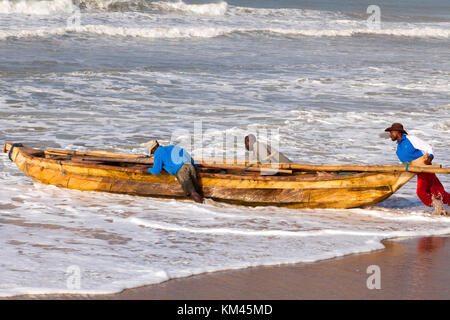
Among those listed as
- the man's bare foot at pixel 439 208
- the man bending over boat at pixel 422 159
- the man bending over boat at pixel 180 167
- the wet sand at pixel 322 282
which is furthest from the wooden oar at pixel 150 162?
the wet sand at pixel 322 282

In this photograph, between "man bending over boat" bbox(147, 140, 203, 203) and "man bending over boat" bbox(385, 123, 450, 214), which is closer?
"man bending over boat" bbox(385, 123, 450, 214)

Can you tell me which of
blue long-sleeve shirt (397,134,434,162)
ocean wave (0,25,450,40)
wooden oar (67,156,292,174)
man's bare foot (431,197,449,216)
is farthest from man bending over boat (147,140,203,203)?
ocean wave (0,25,450,40)

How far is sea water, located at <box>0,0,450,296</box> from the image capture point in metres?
6.82

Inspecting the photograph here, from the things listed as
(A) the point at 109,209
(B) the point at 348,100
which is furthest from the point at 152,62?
(A) the point at 109,209

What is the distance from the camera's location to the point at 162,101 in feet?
55.8

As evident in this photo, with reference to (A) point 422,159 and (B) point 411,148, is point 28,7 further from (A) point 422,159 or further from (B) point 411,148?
(A) point 422,159

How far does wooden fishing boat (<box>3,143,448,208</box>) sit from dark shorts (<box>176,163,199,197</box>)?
6.4 inches

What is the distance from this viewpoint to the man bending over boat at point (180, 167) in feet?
28.0

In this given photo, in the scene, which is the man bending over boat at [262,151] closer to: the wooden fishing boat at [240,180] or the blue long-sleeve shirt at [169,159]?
the wooden fishing boat at [240,180]

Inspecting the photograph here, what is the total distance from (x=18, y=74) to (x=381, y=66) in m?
12.8

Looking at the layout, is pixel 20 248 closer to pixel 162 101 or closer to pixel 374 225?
pixel 374 225

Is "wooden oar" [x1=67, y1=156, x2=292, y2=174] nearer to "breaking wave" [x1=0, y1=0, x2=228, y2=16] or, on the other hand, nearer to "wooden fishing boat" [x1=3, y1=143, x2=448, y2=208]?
"wooden fishing boat" [x1=3, y1=143, x2=448, y2=208]

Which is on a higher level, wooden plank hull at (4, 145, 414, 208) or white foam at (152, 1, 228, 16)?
white foam at (152, 1, 228, 16)

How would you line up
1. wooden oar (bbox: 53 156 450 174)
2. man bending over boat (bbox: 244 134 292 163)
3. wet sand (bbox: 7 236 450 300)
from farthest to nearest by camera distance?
1. man bending over boat (bbox: 244 134 292 163)
2. wooden oar (bbox: 53 156 450 174)
3. wet sand (bbox: 7 236 450 300)
